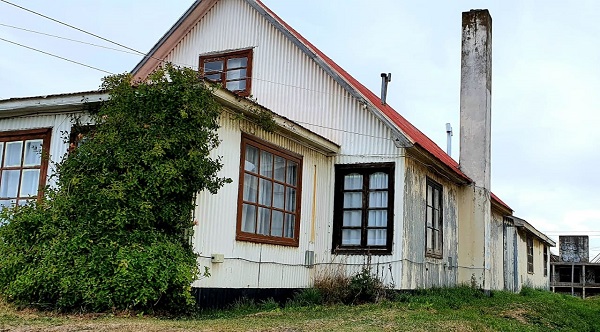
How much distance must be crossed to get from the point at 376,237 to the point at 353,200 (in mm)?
937

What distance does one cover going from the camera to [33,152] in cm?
1182

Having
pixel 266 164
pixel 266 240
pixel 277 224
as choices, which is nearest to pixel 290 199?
pixel 277 224

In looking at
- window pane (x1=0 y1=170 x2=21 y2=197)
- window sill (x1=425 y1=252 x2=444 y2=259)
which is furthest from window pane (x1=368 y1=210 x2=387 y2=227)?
window pane (x1=0 y1=170 x2=21 y2=197)

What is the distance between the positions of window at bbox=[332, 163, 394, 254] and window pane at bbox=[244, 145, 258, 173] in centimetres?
280

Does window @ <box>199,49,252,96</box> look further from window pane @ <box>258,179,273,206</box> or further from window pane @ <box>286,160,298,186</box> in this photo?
window pane @ <box>258,179,273,206</box>

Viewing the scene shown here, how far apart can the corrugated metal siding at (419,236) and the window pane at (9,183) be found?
290 inches

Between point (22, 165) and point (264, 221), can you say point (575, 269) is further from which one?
point (22, 165)

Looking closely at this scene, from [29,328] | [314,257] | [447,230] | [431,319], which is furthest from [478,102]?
[29,328]

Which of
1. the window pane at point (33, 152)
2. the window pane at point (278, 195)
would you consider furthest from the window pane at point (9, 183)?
the window pane at point (278, 195)

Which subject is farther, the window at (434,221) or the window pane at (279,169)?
the window at (434,221)

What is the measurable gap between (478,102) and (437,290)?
523cm

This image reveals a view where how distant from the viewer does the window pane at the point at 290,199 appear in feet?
45.1

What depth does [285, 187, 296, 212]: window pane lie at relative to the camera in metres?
13.7

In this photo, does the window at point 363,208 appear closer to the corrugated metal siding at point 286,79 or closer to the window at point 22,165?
the corrugated metal siding at point 286,79
